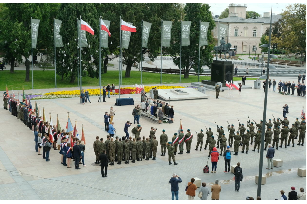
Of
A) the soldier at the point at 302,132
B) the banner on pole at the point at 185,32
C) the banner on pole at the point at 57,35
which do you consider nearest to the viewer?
the soldier at the point at 302,132

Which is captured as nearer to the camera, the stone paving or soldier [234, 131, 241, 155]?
Result: the stone paving

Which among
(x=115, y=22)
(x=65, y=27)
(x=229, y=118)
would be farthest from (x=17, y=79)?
(x=229, y=118)

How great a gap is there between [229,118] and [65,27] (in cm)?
2407

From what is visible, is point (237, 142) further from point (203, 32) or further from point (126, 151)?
point (203, 32)

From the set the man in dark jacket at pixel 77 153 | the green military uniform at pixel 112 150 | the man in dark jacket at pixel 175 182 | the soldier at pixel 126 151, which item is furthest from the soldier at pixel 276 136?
the man in dark jacket at pixel 77 153

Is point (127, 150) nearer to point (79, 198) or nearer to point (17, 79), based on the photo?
point (79, 198)

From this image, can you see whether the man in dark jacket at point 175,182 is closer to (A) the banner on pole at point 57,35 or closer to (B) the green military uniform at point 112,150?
(B) the green military uniform at point 112,150

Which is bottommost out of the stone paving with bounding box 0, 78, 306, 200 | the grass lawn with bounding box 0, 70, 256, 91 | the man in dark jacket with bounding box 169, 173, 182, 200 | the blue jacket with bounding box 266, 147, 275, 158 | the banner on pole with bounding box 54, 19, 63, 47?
the stone paving with bounding box 0, 78, 306, 200

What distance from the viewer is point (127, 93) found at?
42.2 meters

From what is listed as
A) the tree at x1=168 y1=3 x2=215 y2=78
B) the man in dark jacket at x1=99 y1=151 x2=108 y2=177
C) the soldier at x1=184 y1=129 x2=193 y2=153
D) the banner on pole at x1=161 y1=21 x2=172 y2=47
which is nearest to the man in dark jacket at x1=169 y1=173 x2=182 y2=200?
the man in dark jacket at x1=99 y1=151 x2=108 y2=177

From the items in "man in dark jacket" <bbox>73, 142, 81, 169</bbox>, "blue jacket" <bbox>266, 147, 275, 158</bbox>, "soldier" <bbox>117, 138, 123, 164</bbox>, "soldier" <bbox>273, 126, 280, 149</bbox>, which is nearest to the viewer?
"man in dark jacket" <bbox>73, 142, 81, 169</bbox>

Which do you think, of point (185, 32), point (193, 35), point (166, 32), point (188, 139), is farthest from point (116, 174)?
point (193, 35)

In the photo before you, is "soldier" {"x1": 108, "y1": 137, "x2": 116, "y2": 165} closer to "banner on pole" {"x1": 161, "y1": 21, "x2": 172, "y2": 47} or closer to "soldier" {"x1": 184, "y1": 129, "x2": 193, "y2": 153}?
"soldier" {"x1": 184, "y1": 129, "x2": 193, "y2": 153}

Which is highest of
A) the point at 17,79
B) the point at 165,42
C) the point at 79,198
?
the point at 165,42
